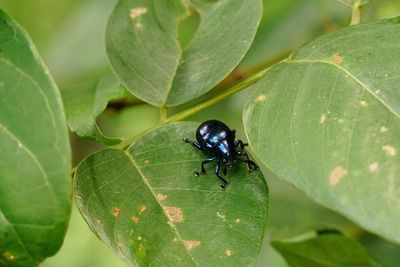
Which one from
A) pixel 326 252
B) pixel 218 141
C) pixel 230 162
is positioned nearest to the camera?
pixel 230 162

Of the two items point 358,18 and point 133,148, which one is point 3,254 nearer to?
point 133,148

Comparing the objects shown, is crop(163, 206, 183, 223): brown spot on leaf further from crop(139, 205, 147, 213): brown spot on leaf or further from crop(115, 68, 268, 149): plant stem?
crop(115, 68, 268, 149): plant stem

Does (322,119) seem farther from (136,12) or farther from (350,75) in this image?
(136,12)

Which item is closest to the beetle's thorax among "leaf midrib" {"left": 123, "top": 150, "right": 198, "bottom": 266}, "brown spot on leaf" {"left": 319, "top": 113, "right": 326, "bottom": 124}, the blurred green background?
"leaf midrib" {"left": 123, "top": 150, "right": 198, "bottom": 266}

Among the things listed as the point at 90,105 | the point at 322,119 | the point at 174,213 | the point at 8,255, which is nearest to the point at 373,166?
the point at 322,119

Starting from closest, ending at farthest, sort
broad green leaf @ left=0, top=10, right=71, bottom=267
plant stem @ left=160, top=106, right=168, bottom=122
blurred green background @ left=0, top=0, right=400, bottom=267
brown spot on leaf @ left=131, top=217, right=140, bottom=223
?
broad green leaf @ left=0, top=10, right=71, bottom=267 → brown spot on leaf @ left=131, top=217, right=140, bottom=223 → plant stem @ left=160, top=106, right=168, bottom=122 → blurred green background @ left=0, top=0, right=400, bottom=267

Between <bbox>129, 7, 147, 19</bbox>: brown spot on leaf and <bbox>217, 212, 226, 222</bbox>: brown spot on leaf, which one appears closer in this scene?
<bbox>217, 212, 226, 222</bbox>: brown spot on leaf

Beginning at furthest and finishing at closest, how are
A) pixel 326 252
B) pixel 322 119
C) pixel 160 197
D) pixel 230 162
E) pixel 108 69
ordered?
1. pixel 108 69
2. pixel 326 252
3. pixel 230 162
4. pixel 160 197
5. pixel 322 119
